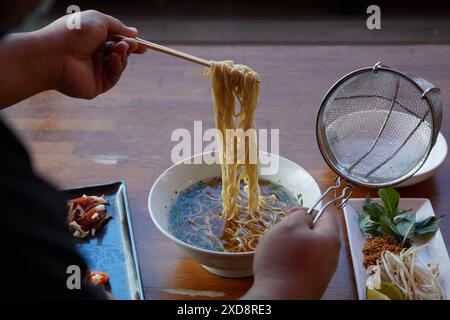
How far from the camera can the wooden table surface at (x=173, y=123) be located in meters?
1.49

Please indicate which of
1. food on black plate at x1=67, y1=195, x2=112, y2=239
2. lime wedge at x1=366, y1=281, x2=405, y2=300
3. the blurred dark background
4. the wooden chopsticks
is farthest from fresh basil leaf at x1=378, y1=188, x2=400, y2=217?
the blurred dark background

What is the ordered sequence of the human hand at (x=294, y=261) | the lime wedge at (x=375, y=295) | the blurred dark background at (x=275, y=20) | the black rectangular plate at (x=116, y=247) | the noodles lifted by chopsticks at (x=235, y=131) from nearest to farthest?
the human hand at (x=294, y=261)
the lime wedge at (x=375, y=295)
the black rectangular plate at (x=116, y=247)
the noodles lifted by chopsticks at (x=235, y=131)
the blurred dark background at (x=275, y=20)

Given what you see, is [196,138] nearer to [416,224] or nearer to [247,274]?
[247,274]

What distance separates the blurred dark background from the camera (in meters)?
4.27

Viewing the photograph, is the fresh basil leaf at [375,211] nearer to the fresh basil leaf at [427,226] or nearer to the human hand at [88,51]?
the fresh basil leaf at [427,226]

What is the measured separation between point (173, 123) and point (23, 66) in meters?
0.60

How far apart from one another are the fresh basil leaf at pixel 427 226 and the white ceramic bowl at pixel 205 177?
30cm

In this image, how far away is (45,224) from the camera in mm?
730

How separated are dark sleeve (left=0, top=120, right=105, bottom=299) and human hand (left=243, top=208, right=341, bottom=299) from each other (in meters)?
0.46

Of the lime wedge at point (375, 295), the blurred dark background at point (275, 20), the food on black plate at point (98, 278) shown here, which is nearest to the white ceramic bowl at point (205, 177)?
the food on black plate at point (98, 278)

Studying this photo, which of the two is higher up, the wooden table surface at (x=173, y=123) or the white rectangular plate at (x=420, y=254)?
the wooden table surface at (x=173, y=123)

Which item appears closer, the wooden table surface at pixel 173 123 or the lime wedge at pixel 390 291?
the lime wedge at pixel 390 291

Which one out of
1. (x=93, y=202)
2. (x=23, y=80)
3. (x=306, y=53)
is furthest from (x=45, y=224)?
(x=306, y=53)

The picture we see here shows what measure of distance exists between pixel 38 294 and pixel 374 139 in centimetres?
132
